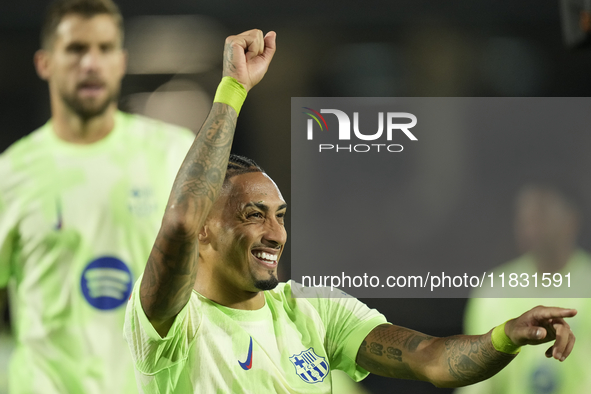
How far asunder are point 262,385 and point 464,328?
0.87m

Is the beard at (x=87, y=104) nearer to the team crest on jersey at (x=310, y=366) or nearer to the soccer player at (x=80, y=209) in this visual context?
the soccer player at (x=80, y=209)

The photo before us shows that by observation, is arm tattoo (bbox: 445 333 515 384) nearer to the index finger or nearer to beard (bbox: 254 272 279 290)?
the index finger

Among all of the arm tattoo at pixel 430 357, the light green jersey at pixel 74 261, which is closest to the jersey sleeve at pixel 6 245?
the light green jersey at pixel 74 261

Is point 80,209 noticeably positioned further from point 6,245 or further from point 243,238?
point 243,238

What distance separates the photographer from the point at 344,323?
7.39ft

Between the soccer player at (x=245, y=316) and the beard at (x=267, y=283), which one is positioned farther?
the beard at (x=267, y=283)

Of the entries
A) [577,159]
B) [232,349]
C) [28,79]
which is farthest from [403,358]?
[28,79]

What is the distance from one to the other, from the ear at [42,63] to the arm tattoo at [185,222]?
1020 mm

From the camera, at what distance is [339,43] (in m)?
2.36

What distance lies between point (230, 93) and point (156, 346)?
2.47 feet

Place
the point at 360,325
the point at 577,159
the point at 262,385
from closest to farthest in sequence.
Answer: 1. the point at 262,385
2. the point at 360,325
3. the point at 577,159

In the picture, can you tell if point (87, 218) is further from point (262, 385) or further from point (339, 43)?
point (339, 43)

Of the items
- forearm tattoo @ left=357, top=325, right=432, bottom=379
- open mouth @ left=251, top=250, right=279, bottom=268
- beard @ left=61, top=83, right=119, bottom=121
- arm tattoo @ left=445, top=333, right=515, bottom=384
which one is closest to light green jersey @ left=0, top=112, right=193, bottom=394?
beard @ left=61, top=83, right=119, bottom=121

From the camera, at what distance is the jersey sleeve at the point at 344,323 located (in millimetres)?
2199
